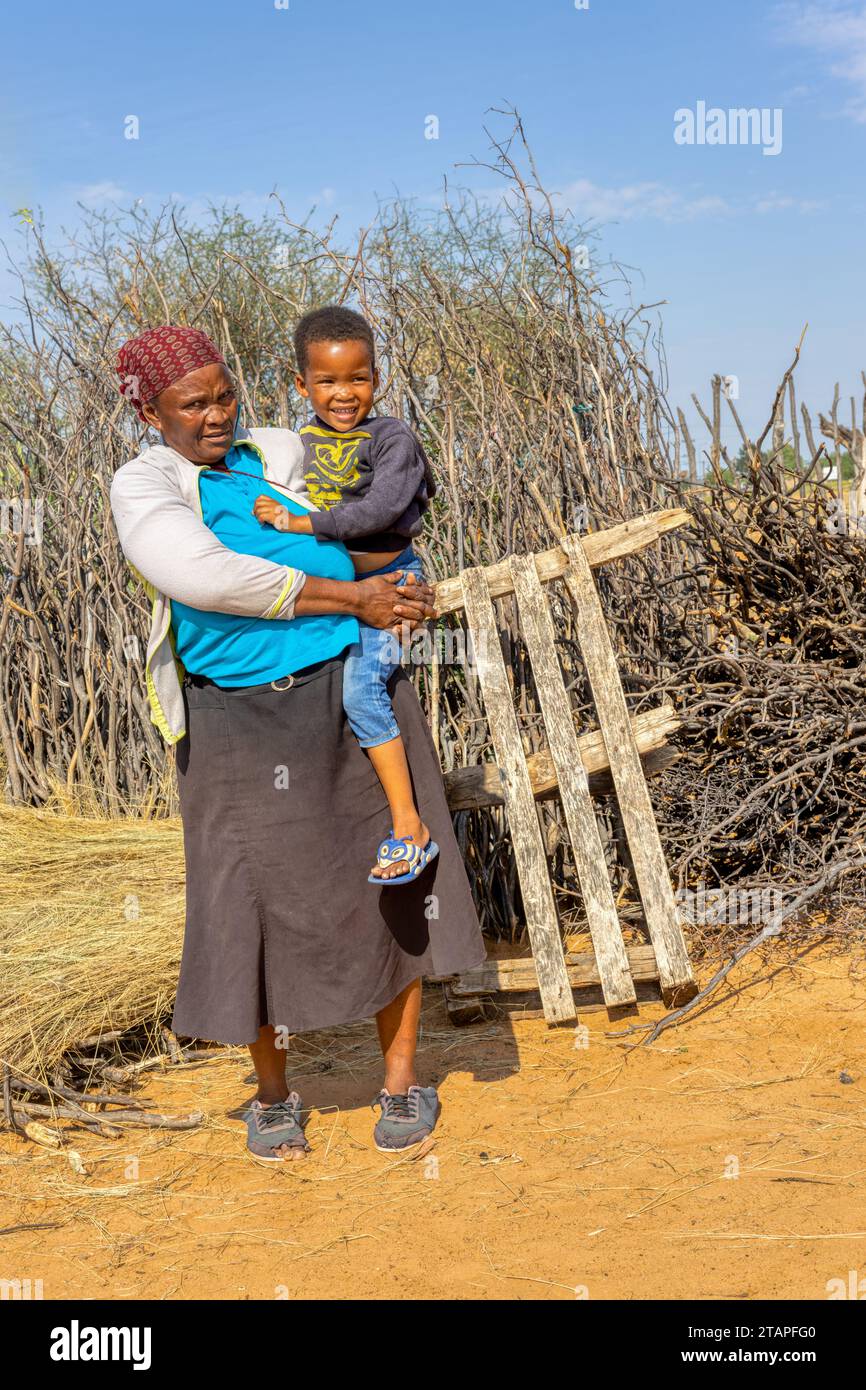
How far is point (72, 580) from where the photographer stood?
16.4ft

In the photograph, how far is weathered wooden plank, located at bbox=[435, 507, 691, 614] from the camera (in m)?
3.28

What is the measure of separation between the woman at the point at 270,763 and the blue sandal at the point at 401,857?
0.02 m

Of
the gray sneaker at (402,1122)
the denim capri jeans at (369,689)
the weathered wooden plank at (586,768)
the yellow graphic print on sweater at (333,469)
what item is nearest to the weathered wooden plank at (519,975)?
the weathered wooden plank at (586,768)

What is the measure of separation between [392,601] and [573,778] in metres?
1.07

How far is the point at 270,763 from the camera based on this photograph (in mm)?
2568

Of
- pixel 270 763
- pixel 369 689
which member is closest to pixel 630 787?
pixel 369 689

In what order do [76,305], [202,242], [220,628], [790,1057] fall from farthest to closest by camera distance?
[202,242] → [76,305] → [790,1057] → [220,628]

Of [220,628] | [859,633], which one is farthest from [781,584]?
[220,628]

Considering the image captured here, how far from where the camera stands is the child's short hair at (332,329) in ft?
8.39

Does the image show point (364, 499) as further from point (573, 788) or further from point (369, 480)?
point (573, 788)

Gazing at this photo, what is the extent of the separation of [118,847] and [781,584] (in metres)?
2.61

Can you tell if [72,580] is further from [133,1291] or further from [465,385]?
[133,1291]

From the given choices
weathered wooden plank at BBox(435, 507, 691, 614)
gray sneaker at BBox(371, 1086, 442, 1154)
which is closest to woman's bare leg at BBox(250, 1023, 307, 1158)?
gray sneaker at BBox(371, 1086, 442, 1154)

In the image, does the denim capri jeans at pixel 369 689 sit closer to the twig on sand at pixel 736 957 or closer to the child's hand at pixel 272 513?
the child's hand at pixel 272 513
